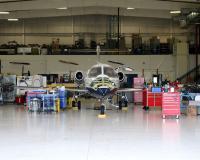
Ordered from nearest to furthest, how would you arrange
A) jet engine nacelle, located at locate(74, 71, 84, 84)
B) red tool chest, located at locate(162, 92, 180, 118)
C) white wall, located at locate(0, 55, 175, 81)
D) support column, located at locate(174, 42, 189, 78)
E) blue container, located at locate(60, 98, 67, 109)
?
red tool chest, located at locate(162, 92, 180, 118), blue container, located at locate(60, 98, 67, 109), jet engine nacelle, located at locate(74, 71, 84, 84), support column, located at locate(174, 42, 189, 78), white wall, located at locate(0, 55, 175, 81)

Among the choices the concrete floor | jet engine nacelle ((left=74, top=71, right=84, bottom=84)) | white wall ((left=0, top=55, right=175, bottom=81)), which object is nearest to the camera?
the concrete floor

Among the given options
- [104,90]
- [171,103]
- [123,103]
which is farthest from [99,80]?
[123,103]

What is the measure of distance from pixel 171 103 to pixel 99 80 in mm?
3264

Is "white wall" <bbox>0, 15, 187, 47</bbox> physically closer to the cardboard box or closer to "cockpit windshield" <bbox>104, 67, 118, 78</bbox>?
"cockpit windshield" <bbox>104, 67, 118, 78</bbox>

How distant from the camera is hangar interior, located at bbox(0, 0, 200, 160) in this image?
31.5ft

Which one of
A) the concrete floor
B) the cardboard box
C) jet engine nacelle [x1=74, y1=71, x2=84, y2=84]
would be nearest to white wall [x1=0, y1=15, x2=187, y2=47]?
jet engine nacelle [x1=74, y1=71, x2=84, y2=84]

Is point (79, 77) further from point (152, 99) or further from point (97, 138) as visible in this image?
point (97, 138)

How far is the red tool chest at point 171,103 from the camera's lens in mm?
14141

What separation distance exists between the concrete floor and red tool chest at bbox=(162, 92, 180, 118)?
432 mm

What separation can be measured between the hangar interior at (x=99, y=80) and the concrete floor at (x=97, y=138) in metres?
0.02

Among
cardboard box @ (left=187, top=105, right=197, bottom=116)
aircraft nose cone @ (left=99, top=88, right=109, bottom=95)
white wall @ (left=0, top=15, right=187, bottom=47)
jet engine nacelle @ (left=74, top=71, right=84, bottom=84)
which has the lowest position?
cardboard box @ (left=187, top=105, right=197, bottom=116)

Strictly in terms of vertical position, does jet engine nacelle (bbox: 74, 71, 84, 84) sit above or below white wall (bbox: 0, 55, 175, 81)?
below

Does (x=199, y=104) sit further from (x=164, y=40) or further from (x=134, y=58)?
(x=164, y=40)

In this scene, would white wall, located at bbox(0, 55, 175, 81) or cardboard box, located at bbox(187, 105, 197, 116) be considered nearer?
cardboard box, located at bbox(187, 105, 197, 116)
